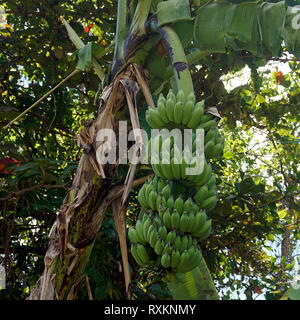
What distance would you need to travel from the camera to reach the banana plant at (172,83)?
1.02 m

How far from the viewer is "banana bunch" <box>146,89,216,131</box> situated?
1032 mm

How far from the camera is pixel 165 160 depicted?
0.97 meters

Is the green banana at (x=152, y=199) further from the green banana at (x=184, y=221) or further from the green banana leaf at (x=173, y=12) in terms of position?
the green banana leaf at (x=173, y=12)

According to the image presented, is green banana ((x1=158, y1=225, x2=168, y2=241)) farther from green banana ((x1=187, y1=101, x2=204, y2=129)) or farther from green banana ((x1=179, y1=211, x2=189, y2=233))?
green banana ((x1=187, y1=101, x2=204, y2=129))

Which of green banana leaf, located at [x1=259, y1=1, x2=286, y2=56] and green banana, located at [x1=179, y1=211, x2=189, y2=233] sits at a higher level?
green banana leaf, located at [x1=259, y1=1, x2=286, y2=56]

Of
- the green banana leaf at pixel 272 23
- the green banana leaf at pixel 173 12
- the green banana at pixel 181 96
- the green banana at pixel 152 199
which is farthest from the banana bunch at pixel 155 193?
the green banana leaf at pixel 272 23

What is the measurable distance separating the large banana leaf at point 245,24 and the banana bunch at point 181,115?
0.38 m

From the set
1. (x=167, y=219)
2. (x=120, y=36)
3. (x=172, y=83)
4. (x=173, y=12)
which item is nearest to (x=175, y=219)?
(x=167, y=219)

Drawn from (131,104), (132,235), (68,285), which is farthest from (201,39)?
(68,285)

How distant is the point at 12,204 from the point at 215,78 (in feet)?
4.87

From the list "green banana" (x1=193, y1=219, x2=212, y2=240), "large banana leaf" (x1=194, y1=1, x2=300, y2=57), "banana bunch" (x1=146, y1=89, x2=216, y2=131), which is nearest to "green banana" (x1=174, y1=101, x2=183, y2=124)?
"banana bunch" (x1=146, y1=89, x2=216, y2=131)

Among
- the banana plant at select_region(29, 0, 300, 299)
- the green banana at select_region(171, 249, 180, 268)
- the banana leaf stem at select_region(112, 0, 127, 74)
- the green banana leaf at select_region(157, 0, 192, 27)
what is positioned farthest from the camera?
the banana leaf stem at select_region(112, 0, 127, 74)

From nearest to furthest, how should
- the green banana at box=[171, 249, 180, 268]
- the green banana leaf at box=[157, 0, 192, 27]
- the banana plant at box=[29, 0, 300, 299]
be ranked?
the green banana at box=[171, 249, 180, 268] < the banana plant at box=[29, 0, 300, 299] < the green banana leaf at box=[157, 0, 192, 27]

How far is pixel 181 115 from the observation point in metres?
1.04
